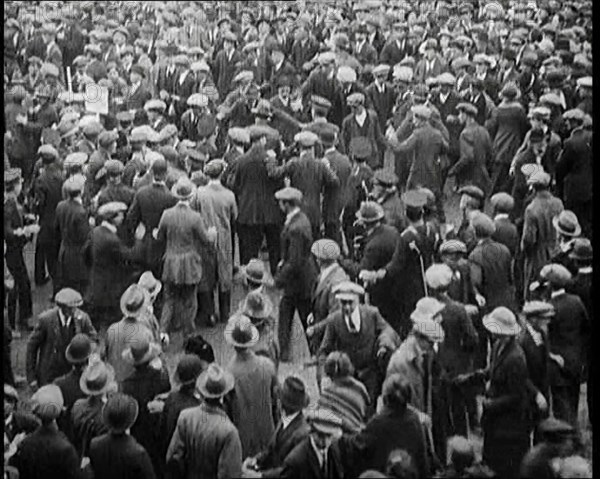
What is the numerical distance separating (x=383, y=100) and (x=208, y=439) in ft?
A: 15.0

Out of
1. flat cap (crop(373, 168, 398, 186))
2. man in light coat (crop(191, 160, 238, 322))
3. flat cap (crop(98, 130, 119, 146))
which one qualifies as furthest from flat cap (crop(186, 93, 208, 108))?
flat cap (crop(373, 168, 398, 186))

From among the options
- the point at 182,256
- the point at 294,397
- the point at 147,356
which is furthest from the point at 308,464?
the point at 182,256

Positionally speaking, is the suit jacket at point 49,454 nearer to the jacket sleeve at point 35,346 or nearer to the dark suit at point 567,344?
the jacket sleeve at point 35,346

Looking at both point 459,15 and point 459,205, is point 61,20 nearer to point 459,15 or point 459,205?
point 459,15

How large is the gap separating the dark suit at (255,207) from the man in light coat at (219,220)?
0.19 meters

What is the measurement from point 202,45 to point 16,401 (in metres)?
5.47

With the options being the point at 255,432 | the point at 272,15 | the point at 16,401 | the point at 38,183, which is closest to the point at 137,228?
the point at 38,183

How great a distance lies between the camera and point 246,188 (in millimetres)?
8969

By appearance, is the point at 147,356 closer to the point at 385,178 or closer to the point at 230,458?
the point at 230,458

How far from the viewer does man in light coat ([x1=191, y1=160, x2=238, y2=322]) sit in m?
8.44

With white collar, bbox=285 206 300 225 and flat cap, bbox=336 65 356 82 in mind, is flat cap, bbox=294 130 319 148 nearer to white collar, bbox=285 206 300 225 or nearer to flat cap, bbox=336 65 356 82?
white collar, bbox=285 206 300 225

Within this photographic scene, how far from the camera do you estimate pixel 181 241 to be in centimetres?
828

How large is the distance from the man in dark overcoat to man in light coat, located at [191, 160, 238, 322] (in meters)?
1.31

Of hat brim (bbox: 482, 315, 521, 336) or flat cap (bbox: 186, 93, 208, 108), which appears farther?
flat cap (bbox: 186, 93, 208, 108)
